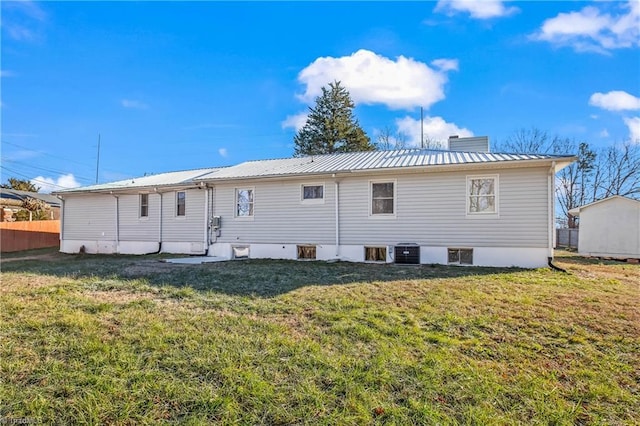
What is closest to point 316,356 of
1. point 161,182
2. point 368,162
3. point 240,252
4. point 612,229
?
point 368,162

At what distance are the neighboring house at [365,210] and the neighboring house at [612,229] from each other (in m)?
7.05

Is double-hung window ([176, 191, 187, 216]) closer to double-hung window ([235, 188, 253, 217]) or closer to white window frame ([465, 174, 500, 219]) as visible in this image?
double-hung window ([235, 188, 253, 217])

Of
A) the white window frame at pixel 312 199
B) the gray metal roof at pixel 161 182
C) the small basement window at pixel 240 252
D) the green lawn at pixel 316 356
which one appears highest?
the gray metal roof at pixel 161 182

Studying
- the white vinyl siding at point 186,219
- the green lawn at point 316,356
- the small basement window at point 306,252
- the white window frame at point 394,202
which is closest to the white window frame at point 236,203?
the white vinyl siding at point 186,219

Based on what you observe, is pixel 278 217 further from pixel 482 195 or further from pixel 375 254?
pixel 482 195

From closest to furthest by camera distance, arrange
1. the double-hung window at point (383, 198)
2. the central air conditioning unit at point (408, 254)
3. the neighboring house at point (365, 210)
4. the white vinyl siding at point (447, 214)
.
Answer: the white vinyl siding at point (447, 214)
the neighboring house at point (365, 210)
the central air conditioning unit at point (408, 254)
the double-hung window at point (383, 198)

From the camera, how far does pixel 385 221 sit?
34.4 ft

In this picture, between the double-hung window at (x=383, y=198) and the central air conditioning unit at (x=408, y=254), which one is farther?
the double-hung window at (x=383, y=198)

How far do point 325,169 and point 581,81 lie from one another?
11865 millimetres

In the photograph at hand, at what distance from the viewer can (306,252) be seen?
11414mm

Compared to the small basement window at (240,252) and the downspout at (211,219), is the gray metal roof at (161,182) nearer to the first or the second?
the downspout at (211,219)

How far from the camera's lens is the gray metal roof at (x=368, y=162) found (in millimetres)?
9461

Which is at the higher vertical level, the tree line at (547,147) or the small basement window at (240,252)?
the tree line at (547,147)

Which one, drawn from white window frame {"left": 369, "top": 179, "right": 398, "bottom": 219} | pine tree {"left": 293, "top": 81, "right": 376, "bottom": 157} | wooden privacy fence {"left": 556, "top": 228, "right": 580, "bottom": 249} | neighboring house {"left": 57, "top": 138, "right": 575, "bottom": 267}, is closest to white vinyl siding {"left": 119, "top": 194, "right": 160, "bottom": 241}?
neighboring house {"left": 57, "top": 138, "right": 575, "bottom": 267}
